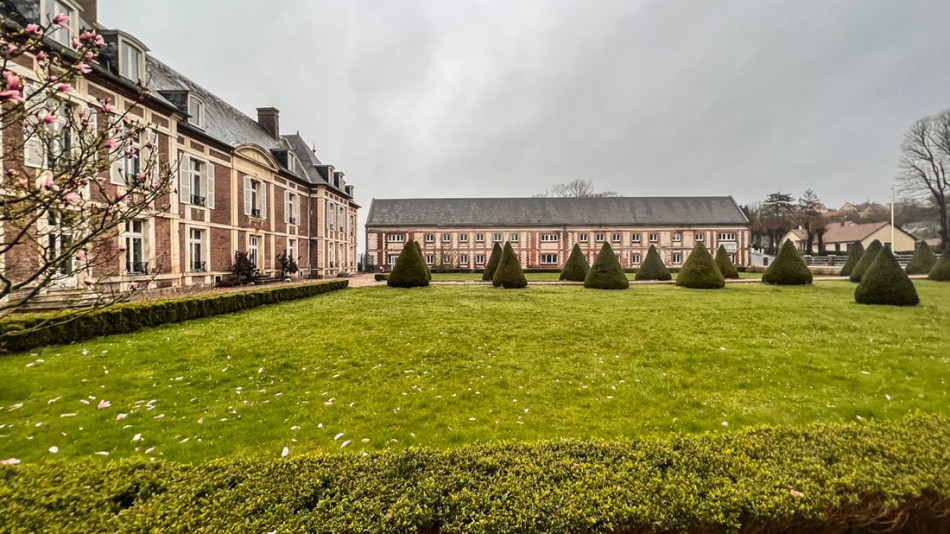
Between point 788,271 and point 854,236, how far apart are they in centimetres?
4990

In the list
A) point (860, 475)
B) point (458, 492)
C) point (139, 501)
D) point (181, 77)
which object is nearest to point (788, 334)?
point (860, 475)

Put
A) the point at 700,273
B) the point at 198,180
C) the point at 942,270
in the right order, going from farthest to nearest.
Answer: the point at 942,270
the point at 700,273
the point at 198,180

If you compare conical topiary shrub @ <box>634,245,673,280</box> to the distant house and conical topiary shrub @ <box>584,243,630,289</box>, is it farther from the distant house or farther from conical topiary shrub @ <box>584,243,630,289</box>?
the distant house

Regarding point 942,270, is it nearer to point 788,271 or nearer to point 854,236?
point 788,271

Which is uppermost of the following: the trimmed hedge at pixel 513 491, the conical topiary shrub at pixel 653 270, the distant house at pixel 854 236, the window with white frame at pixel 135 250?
the distant house at pixel 854 236

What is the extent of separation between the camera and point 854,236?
5356 centimetres

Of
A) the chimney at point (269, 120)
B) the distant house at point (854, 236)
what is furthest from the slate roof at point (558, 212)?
the chimney at point (269, 120)

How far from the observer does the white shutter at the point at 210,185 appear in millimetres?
18234

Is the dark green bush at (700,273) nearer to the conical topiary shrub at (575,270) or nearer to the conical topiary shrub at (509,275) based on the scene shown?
the conical topiary shrub at (575,270)

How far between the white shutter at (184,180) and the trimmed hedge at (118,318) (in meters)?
7.37

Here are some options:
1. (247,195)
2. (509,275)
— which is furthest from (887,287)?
(247,195)

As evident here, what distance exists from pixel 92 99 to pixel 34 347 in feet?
32.3

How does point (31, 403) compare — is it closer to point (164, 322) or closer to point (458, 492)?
point (164, 322)

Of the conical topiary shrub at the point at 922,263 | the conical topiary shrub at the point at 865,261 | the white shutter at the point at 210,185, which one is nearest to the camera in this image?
the white shutter at the point at 210,185
